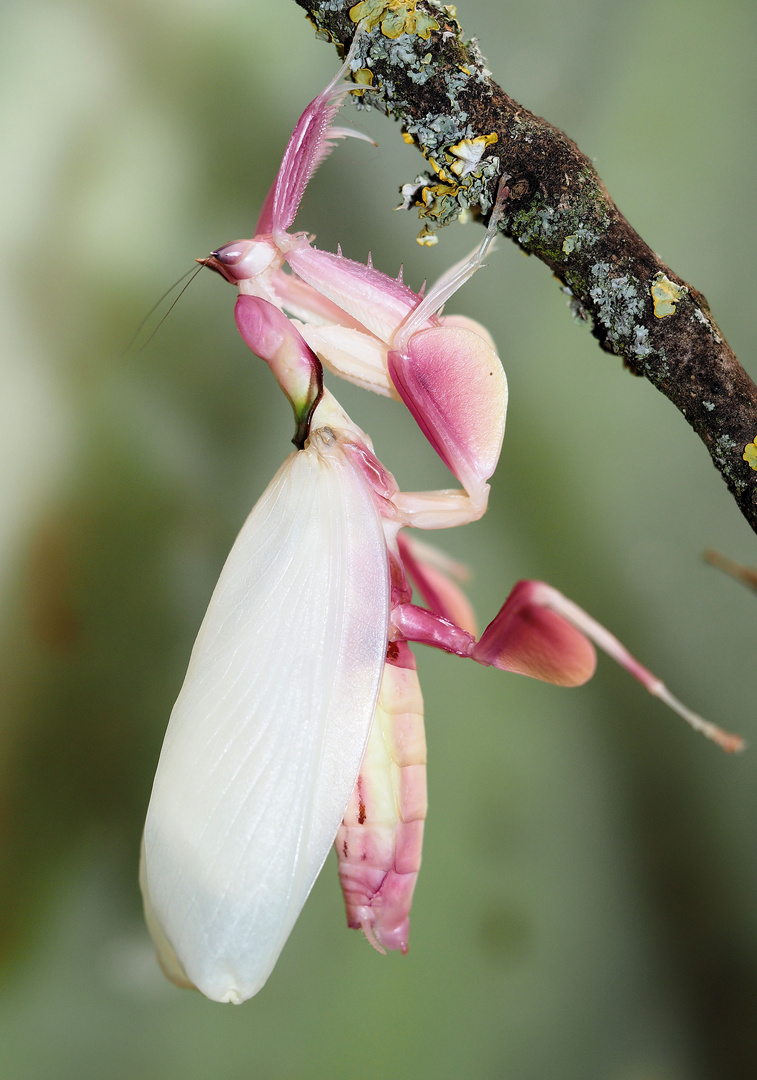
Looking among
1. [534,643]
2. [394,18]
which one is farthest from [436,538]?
[394,18]

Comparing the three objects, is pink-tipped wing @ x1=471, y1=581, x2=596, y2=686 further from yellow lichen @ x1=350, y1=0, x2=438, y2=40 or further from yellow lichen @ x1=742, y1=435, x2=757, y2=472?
yellow lichen @ x1=350, y1=0, x2=438, y2=40

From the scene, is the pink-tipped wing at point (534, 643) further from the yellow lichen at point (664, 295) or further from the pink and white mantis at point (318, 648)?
the yellow lichen at point (664, 295)

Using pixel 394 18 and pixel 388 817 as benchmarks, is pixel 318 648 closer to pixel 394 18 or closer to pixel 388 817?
pixel 388 817

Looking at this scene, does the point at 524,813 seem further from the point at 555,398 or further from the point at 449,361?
the point at 449,361

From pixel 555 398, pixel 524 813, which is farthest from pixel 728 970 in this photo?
pixel 555 398

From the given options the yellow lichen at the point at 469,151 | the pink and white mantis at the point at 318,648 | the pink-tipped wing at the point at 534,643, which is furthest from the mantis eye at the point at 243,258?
the pink-tipped wing at the point at 534,643

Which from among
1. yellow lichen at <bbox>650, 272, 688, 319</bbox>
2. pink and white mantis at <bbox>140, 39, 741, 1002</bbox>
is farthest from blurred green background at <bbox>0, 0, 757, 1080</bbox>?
yellow lichen at <bbox>650, 272, 688, 319</bbox>
